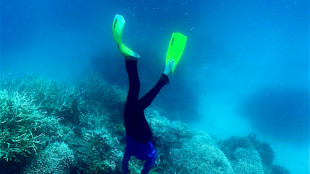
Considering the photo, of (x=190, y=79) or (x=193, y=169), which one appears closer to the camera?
(x=193, y=169)

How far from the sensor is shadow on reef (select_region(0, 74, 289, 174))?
13.4 feet

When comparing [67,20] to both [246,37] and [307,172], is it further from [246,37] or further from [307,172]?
[307,172]

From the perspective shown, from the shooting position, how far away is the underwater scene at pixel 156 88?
14.4ft

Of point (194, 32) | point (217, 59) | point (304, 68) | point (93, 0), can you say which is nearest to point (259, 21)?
point (217, 59)

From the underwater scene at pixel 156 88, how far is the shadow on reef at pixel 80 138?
0.03 m

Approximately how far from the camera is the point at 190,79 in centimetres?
2250

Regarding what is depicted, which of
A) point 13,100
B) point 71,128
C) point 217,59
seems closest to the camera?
point 13,100

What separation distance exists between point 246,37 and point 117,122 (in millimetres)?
39587

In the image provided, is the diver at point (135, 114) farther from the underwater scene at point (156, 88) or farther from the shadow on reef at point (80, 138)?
the shadow on reef at point (80, 138)

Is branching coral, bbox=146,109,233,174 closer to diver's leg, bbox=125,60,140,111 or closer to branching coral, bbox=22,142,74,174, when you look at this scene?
branching coral, bbox=22,142,74,174

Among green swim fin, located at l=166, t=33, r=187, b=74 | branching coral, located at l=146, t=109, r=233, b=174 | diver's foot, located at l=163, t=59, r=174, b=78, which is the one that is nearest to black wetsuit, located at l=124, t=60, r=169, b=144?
diver's foot, located at l=163, t=59, r=174, b=78

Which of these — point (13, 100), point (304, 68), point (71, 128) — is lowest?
point (13, 100)

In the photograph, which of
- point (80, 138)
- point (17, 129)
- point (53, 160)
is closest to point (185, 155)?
point (80, 138)

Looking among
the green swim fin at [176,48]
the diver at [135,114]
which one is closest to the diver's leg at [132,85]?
the diver at [135,114]
